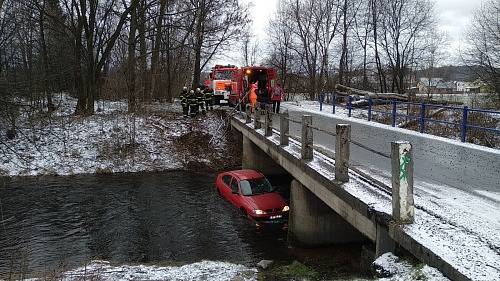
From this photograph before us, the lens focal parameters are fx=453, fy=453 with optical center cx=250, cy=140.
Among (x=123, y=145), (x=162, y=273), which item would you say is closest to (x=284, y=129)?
(x=162, y=273)

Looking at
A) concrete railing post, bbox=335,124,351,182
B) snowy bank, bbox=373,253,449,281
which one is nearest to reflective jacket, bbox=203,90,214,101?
concrete railing post, bbox=335,124,351,182

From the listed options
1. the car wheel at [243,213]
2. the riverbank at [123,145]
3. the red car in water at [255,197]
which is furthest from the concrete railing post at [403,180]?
the riverbank at [123,145]

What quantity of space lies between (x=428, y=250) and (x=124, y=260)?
8675mm

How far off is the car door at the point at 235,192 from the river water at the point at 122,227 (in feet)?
1.33

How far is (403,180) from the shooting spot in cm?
627

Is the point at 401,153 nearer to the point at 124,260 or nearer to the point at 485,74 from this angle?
the point at 124,260

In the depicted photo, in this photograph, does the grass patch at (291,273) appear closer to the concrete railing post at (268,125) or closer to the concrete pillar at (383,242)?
the concrete pillar at (383,242)

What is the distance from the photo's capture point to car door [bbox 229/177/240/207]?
15891mm

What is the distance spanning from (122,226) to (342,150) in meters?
9.07

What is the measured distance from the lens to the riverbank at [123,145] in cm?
2405

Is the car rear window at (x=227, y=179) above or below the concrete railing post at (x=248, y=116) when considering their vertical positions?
below

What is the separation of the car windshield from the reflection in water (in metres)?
0.94

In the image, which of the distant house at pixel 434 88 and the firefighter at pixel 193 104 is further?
the distant house at pixel 434 88

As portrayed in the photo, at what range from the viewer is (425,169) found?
1011 centimetres
